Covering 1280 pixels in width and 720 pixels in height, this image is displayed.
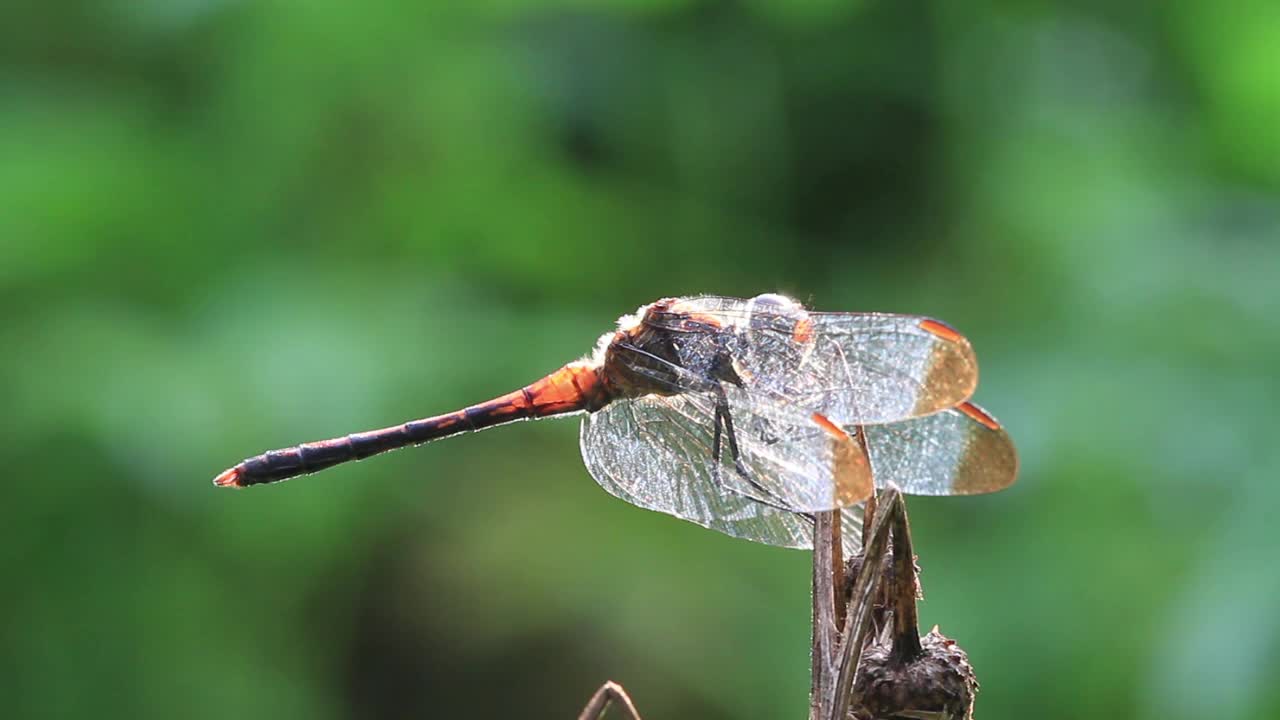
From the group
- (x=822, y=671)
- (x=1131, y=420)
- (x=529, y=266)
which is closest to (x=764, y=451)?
(x=822, y=671)

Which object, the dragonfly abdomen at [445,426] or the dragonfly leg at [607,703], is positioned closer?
the dragonfly leg at [607,703]

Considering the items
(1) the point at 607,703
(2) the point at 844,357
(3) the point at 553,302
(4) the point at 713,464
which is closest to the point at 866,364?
(2) the point at 844,357

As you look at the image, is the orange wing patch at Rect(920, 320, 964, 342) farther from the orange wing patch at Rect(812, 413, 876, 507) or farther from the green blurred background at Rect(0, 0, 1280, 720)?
the green blurred background at Rect(0, 0, 1280, 720)

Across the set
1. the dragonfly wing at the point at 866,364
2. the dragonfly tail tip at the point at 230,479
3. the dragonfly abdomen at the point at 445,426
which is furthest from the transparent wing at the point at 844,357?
the dragonfly tail tip at the point at 230,479

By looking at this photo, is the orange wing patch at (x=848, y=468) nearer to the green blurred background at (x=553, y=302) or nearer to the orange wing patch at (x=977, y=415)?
the orange wing patch at (x=977, y=415)

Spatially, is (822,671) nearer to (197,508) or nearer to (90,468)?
(197,508)

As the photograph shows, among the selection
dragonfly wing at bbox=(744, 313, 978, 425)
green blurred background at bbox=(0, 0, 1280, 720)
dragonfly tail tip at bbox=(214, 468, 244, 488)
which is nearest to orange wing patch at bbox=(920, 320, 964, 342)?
dragonfly wing at bbox=(744, 313, 978, 425)
